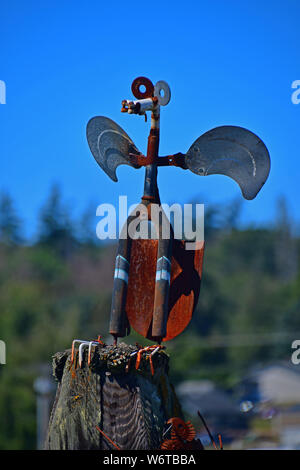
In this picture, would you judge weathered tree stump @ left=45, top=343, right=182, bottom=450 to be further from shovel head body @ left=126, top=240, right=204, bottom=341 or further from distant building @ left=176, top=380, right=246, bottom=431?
distant building @ left=176, top=380, right=246, bottom=431

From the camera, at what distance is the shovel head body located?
20.8ft

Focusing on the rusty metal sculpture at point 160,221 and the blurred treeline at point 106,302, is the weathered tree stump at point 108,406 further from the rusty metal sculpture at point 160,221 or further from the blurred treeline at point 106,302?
the blurred treeline at point 106,302

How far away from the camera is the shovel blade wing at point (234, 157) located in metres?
6.29

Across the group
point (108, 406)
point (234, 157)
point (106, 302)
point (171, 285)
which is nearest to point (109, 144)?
point (234, 157)

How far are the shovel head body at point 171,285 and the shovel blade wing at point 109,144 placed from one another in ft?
2.42

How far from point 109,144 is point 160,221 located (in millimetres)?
836

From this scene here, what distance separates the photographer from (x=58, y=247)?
7250 cm

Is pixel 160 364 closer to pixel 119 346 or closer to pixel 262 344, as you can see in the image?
pixel 119 346

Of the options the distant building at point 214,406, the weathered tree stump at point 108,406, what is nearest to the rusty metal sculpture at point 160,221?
the weathered tree stump at point 108,406

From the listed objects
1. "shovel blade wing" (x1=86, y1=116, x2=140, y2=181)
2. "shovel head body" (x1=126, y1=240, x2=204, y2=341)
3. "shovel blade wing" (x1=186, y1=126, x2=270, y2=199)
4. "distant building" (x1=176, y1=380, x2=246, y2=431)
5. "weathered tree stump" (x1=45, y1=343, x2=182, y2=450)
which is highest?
"distant building" (x1=176, y1=380, x2=246, y2=431)

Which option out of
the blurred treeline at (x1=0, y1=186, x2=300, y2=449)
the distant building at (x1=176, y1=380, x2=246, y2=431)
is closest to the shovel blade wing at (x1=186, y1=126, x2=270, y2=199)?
the blurred treeline at (x1=0, y1=186, x2=300, y2=449)

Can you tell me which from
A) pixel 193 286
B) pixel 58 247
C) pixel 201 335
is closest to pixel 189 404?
pixel 201 335

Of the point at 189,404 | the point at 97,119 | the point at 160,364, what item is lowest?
the point at 160,364

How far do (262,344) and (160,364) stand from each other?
4966 centimetres
